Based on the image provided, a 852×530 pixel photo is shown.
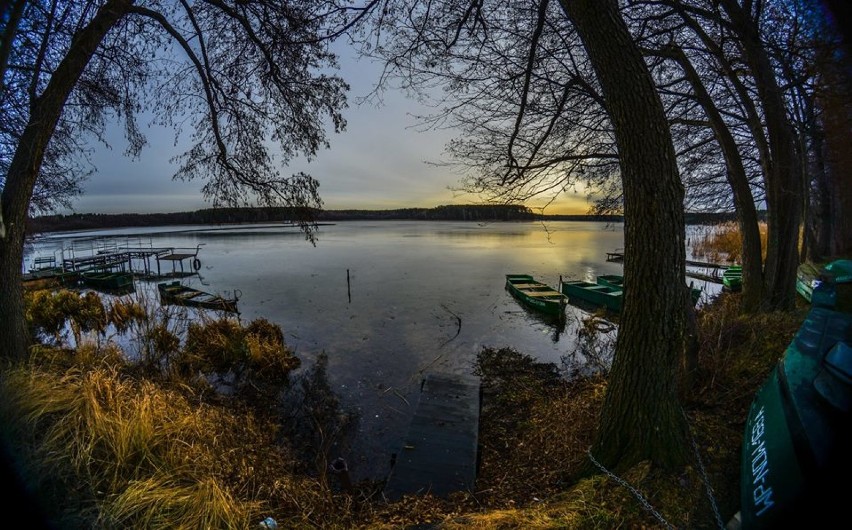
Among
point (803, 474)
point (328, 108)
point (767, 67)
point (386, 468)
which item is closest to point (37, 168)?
point (328, 108)

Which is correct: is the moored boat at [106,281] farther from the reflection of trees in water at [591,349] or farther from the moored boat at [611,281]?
the moored boat at [611,281]

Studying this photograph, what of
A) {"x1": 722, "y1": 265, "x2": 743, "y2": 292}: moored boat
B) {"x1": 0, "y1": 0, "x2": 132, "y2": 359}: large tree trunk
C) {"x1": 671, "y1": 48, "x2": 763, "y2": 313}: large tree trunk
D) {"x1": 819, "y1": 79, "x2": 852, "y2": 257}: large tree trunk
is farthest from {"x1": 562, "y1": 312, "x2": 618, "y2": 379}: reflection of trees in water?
{"x1": 0, "y1": 0, "x2": 132, "y2": 359}: large tree trunk

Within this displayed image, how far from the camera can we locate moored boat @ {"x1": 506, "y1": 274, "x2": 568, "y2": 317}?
14.9 meters

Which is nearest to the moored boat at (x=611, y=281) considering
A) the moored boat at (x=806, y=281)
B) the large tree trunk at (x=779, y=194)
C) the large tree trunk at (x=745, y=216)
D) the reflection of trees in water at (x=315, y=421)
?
the moored boat at (x=806, y=281)

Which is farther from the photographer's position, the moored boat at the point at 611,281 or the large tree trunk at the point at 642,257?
the moored boat at the point at 611,281

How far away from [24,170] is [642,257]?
672cm

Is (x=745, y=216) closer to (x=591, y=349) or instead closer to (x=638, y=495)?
(x=591, y=349)

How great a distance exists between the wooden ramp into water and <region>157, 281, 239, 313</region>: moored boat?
35.3 ft

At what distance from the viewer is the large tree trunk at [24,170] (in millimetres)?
4355

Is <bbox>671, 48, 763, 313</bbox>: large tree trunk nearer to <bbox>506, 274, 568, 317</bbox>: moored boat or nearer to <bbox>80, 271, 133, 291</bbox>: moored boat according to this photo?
<bbox>506, 274, 568, 317</bbox>: moored boat

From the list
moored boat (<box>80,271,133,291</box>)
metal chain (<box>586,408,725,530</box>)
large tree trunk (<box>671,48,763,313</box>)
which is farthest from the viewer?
moored boat (<box>80,271,133,291</box>)

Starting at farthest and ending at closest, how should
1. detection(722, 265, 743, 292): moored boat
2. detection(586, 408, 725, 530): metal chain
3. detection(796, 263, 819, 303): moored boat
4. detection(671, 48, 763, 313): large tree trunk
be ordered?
detection(722, 265, 743, 292): moored boat < detection(796, 263, 819, 303): moored boat < detection(671, 48, 763, 313): large tree trunk < detection(586, 408, 725, 530): metal chain

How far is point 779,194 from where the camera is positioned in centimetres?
673

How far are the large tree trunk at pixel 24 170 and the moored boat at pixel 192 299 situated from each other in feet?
32.6
